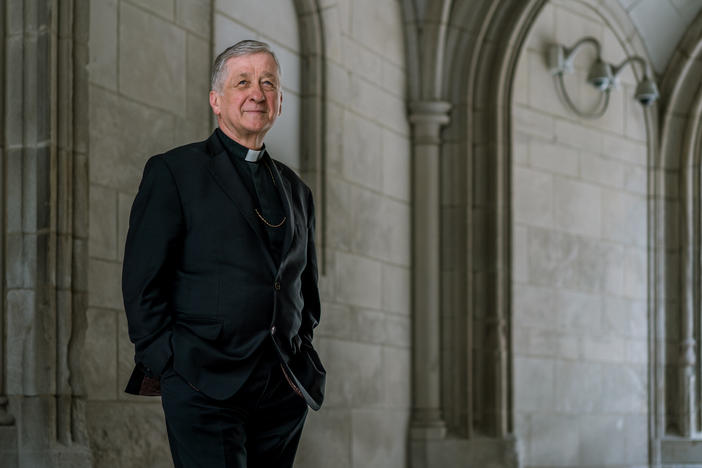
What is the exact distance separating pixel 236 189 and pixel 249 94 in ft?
0.67

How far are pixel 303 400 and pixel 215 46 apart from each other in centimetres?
309

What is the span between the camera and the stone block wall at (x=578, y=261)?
7871 mm

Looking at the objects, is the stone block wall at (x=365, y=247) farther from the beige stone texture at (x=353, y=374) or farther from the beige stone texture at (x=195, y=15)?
the beige stone texture at (x=195, y=15)

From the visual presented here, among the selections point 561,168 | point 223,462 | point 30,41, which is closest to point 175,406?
point 223,462

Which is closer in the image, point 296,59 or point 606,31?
point 296,59

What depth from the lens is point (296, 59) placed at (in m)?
5.98

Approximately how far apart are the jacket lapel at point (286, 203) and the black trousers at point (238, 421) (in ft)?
0.77

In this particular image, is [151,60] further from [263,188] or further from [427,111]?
[427,111]

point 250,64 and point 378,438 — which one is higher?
point 250,64

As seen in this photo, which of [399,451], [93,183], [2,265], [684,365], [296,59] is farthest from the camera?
[684,365]

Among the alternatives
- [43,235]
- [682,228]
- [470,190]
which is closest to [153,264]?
[43,235]

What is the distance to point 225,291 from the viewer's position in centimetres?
222

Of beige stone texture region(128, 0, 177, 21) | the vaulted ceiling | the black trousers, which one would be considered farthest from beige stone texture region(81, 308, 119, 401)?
the vaulted ceiling

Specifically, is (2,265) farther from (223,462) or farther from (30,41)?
(223,462)
